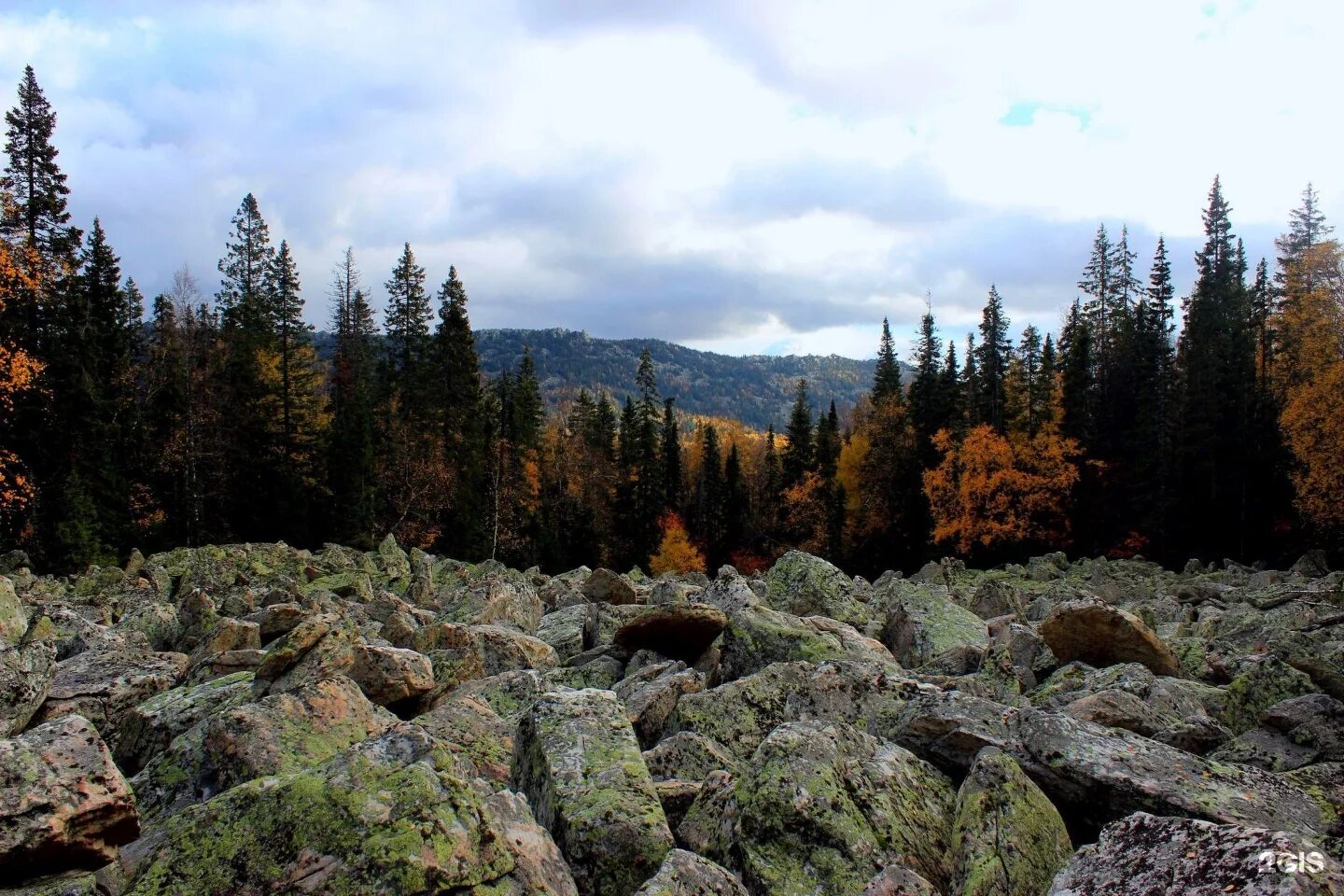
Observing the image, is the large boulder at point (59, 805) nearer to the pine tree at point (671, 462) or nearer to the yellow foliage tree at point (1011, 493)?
the yellow foliage tree at point (1011, 493)

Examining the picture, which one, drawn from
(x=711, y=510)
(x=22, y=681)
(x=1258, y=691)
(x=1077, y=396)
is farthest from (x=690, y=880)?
(x=711, y=510)

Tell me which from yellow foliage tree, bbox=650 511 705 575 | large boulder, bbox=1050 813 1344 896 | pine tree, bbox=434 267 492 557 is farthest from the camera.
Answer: yellow foliage tree, bbox=650 511 705 575

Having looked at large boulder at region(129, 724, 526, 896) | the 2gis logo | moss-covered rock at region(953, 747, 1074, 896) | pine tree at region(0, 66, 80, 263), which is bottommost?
moss-covered rock at region(953, 747, 1074, 896)

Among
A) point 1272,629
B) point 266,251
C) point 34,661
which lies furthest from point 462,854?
point 266,251

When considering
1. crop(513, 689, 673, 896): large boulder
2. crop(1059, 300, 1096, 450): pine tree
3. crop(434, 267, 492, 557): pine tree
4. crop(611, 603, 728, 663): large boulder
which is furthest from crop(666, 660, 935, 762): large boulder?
crop(1059, 300, 1096, 450): pine tree

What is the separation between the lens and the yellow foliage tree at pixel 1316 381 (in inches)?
1264

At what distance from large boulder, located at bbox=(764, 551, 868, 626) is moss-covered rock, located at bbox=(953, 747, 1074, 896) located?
704 centimetres

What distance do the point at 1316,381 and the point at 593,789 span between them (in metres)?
40.6

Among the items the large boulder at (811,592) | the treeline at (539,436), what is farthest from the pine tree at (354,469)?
the large boulder at (811,592)

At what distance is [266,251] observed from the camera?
5984cm

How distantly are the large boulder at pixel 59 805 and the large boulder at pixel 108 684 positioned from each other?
3.10 metres

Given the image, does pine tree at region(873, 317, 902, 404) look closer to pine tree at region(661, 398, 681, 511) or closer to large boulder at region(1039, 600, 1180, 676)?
pine tree at region(661, 398, 681, 511)

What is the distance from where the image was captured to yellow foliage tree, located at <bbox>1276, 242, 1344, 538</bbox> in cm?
3209

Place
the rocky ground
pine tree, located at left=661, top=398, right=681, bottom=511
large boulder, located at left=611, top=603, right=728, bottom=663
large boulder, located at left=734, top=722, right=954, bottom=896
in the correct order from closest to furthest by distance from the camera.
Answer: the rocky ground < large boulder, located at left=734, top=722, right=954, bottom=896 < large boulder, located at left=611, top=603, right=728, bottom=663 < pine tree, located at left=661, top=398, right=681, bottom=511
